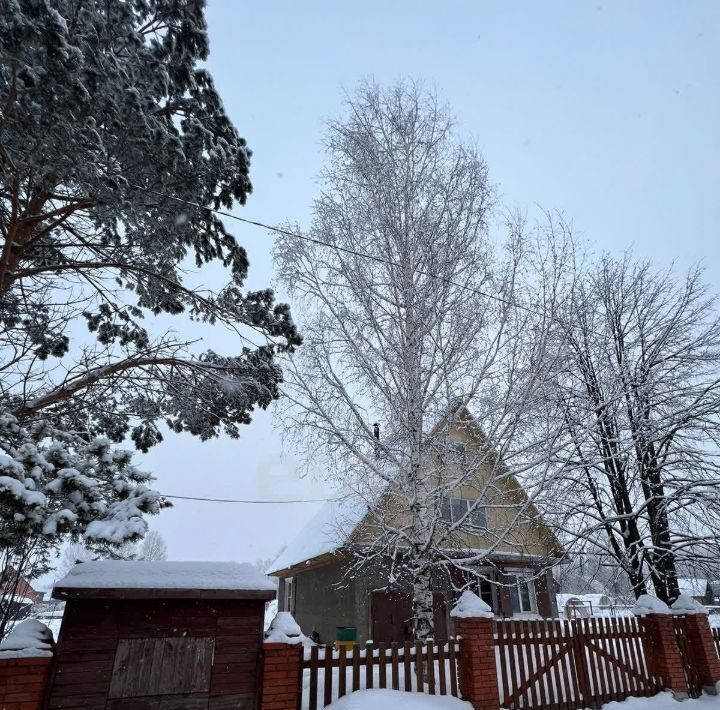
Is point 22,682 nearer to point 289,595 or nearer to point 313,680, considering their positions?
point 313,680

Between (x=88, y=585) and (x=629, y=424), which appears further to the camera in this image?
(x=629, y=424)

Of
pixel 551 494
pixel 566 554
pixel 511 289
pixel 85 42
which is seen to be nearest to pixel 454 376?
pixel 511 289

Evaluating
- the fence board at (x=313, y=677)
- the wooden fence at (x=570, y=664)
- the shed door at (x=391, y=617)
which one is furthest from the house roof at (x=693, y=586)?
the fence board at (x=313, y=677)

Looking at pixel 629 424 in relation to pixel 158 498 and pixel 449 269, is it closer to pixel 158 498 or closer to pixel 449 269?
pixel 449 269

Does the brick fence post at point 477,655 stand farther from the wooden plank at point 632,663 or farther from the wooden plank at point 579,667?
the wooden plank at point 632,663

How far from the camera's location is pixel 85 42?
14.5ft

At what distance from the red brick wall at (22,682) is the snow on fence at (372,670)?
2675 millimetres

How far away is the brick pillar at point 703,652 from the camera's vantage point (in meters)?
8.80

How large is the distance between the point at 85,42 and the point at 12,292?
4588 mm

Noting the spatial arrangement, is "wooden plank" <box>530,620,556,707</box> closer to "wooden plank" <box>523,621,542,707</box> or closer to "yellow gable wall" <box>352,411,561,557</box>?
"wooden plank" <box>523,621,542,707</box>

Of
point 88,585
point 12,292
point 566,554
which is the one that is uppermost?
point 12,292

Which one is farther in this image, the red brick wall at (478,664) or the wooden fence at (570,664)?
the wooden fence at (570,664)

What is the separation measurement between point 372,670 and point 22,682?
3803 millimetres

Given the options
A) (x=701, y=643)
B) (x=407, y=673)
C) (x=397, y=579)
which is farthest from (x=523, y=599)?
(x=407, y=673)
